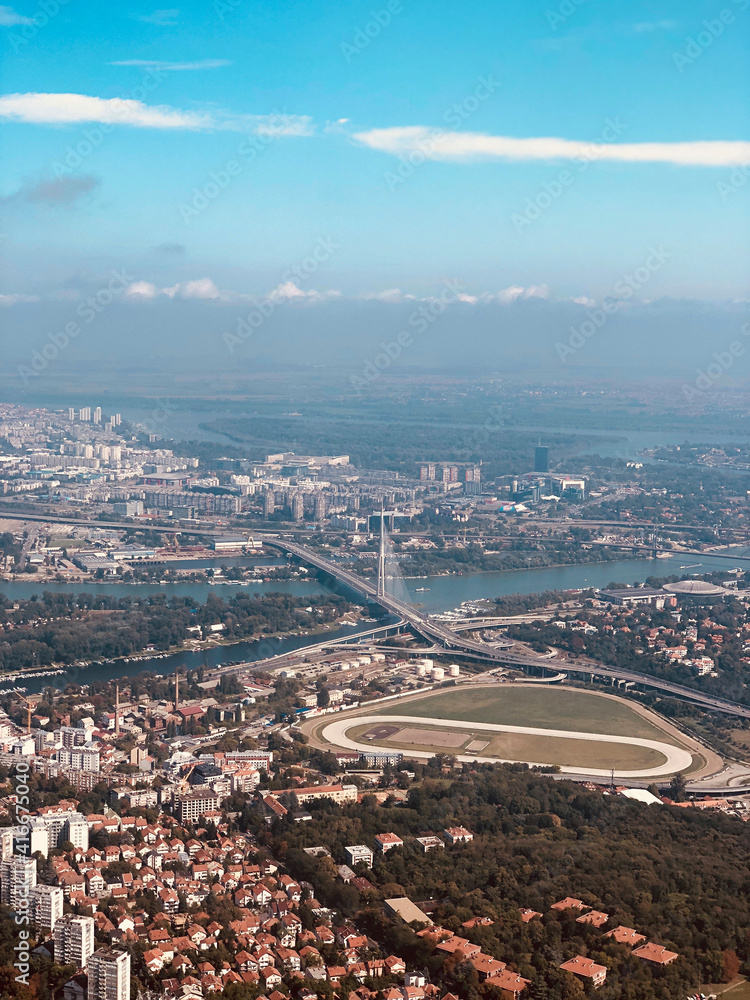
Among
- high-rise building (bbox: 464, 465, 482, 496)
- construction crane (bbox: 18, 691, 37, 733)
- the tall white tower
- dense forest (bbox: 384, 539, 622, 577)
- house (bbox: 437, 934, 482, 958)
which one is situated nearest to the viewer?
house (bbox: 437, 934, 482, 958)

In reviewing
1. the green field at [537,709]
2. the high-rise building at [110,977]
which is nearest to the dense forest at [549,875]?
the high-rise building at [110,977]

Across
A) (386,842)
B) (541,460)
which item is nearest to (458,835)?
(386,842)

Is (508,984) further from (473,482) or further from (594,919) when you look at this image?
(473,482)

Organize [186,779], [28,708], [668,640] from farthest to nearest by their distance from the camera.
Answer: [668,640], [28,708], [186,779]

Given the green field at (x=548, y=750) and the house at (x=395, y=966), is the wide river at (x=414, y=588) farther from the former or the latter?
the house at (x=395, y=966)

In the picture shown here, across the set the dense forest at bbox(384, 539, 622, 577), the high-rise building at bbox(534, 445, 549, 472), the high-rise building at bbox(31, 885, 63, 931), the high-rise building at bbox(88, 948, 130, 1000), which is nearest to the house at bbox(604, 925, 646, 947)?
the high-rise building at bbox(88, 948, 130, 1000)

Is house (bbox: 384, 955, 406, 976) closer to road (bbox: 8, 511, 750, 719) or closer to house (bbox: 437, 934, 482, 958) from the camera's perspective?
house (bbox: 437, 934, 482, 958)
